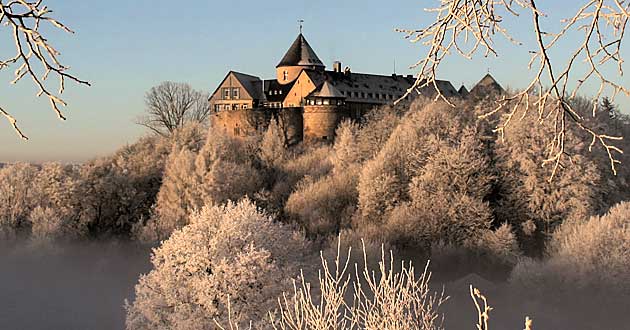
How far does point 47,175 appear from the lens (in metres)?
41.7

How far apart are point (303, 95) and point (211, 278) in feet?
109

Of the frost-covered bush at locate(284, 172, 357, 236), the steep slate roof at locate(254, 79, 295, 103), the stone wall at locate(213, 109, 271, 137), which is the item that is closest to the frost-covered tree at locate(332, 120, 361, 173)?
the frost-covered bush at locate(284, 172, 357, 236)

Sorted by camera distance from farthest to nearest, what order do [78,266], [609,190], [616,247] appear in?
[78,266], [609,190], [616,247]

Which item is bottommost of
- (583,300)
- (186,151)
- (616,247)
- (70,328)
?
(70,328)

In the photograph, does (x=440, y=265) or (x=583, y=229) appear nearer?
(x=583, y=229)

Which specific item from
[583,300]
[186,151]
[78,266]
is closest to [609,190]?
A: [583,300]

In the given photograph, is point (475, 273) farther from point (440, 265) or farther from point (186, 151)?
point (186, 151)

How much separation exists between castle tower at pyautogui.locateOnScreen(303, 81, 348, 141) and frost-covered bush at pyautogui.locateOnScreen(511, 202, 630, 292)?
77.3 ft

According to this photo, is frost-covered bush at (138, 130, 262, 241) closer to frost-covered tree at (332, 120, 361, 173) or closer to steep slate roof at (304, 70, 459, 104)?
frost-covered tree at (332, 120, 361, 173)

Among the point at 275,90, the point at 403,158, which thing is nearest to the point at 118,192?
the point at 403,158

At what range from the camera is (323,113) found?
49062 mm

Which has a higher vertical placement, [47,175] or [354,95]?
[354,95]

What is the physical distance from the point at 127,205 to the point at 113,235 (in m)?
2.04

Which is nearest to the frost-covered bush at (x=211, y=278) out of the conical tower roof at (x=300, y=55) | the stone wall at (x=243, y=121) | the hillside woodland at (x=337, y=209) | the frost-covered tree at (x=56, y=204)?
the hillside woodland at (x=337, y=209)
